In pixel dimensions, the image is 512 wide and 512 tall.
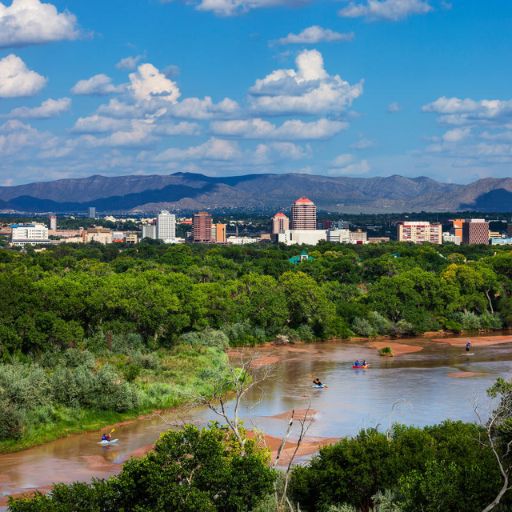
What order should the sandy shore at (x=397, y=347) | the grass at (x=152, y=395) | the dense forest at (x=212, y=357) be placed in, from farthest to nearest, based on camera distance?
the sandy shore at (x=397, y=347), the grass at (x=152, y=395), the dense forest at (x=212, y=357)

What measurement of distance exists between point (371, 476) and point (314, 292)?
46629 mm

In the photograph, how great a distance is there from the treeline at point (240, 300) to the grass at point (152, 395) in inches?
152

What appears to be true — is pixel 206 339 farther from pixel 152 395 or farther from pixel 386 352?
pixel 152 395

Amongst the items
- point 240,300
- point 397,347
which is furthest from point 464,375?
point 240,300

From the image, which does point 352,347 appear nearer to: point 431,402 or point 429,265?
point 431,402

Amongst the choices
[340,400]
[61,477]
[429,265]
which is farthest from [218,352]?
[429,265]

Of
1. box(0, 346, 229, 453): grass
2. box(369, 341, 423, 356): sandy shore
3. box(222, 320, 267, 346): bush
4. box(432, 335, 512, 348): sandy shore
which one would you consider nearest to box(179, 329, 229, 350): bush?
box(0, 346, 229, 453): grass

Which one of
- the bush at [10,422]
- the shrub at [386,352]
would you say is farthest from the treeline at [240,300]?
the bush at [10,422]

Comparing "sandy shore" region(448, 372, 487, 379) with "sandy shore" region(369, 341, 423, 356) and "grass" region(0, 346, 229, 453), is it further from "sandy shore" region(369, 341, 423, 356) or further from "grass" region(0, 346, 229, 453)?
"grass" region(0, 346, 229, 453)

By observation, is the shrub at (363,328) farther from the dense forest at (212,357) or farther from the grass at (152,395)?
the grass at (152,395)

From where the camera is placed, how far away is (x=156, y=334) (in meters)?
60.2

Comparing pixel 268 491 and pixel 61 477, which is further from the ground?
pixel 268 491

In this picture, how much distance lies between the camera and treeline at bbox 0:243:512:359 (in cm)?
5381

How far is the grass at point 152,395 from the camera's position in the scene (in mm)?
39906
